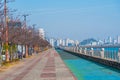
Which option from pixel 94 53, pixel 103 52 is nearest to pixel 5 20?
pixel 103 52

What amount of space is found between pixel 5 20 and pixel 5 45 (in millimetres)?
2753

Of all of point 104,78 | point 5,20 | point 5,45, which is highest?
point 5,20

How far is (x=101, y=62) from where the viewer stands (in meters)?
45.5

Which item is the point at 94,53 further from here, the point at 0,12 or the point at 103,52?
the point at 0,12

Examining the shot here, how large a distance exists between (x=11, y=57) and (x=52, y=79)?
27.6 metres

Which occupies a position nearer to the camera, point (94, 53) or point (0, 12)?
point (0, 12)

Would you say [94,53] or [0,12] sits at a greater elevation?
[0,12]

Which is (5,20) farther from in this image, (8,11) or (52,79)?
(52,79)

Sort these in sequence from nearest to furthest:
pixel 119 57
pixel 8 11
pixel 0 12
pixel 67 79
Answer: pixel 67 79 → pixel 0 12 → pixel 119 57 → pixel 8 11

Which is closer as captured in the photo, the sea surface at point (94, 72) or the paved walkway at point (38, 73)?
the paved walkway at point (38, 73)

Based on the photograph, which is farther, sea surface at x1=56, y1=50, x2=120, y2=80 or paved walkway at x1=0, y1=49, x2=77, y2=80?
sea surface at x1=56, y1=50, x2=120, y2=80

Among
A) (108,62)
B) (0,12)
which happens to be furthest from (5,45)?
(108,62)

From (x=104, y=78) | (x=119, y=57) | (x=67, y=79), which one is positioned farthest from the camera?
(x=119, y=57)

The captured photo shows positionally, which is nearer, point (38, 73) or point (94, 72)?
point (38, 73)
